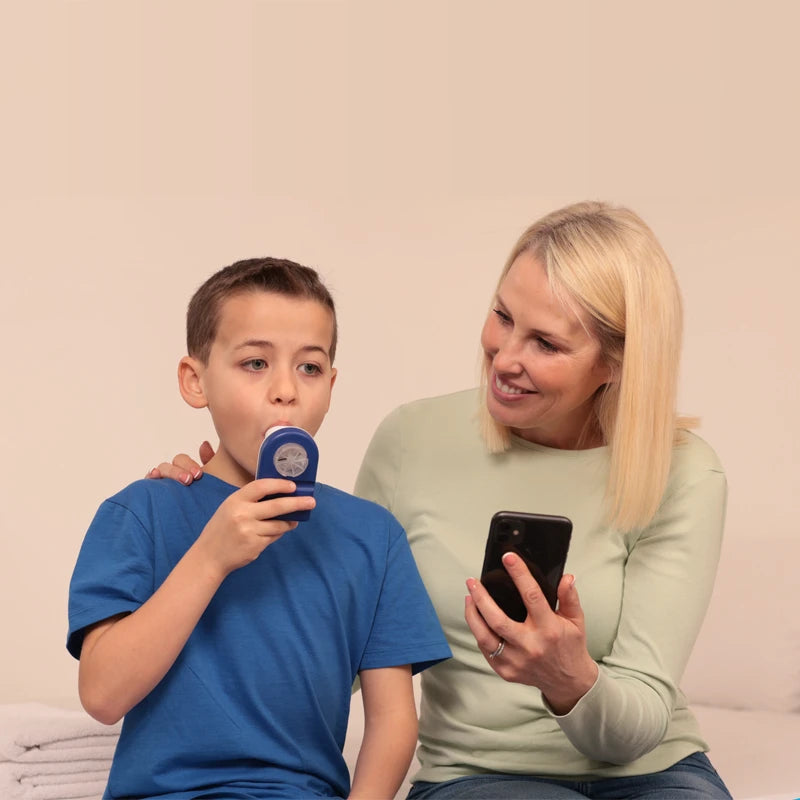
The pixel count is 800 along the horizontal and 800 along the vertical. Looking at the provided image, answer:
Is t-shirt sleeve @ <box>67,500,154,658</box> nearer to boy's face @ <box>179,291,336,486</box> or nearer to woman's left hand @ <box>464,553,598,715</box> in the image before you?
boy's face @ <box>179,291,336,486</box>

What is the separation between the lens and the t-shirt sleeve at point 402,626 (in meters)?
1.68

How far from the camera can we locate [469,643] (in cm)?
192

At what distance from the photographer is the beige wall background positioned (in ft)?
10.1

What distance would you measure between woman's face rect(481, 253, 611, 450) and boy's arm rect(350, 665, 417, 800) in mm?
455

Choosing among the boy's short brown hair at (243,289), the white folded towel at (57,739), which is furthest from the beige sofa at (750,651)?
the boy's short brown hair at (243,289)

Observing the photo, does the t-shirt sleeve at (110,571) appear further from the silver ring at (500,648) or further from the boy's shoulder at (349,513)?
the silver ring at (500,648)

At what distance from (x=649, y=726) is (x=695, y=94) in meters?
2.15

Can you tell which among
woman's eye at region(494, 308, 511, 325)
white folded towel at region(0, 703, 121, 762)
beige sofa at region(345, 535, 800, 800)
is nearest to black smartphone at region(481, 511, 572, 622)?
woman's eye at region(494, 308, 511, 325)

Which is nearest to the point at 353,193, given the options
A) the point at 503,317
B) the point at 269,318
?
the point at 503,317

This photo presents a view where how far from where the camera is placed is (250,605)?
1626 mm

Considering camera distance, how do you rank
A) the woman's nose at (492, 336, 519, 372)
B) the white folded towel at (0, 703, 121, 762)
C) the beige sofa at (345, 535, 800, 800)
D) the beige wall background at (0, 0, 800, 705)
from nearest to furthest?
the woman's nose at (492, 336, 519, 372), the white folded towel at (0, 703, 121, 762), the beige sofa at (345, 535, 800, 800), the beige wall background at (0, 0, 800, 705)

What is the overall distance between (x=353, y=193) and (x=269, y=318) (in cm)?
178

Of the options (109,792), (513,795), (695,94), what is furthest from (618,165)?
(109,792)

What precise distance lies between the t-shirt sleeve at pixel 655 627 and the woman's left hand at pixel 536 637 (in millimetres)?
49
